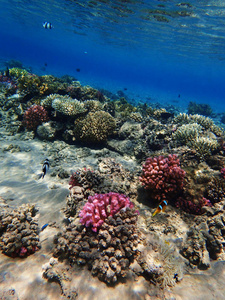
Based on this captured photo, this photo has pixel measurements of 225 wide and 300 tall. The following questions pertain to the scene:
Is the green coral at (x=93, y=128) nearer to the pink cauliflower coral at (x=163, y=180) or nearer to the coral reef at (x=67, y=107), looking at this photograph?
the coral reef at (x=67, y=107)

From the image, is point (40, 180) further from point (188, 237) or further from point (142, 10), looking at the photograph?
point (142, 10)

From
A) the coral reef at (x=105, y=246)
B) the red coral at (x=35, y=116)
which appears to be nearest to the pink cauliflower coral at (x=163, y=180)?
the coral reef at (x=105, y=246)

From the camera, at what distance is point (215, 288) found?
2.86 meters

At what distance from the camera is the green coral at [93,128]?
8.00 meters

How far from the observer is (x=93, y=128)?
797 centimetres

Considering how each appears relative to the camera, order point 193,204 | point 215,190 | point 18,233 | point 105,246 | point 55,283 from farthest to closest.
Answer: point 215,190 → point 193,204 → point 18,233 → point 105,246 → point 55,283

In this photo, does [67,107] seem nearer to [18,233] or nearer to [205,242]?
[18,233]

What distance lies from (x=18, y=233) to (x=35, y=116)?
7.09m

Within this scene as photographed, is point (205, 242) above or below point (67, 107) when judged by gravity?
below

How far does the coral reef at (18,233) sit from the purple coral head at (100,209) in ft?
3.72

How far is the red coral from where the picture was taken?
9038mm

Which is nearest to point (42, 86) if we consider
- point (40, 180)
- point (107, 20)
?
point (40, 180)

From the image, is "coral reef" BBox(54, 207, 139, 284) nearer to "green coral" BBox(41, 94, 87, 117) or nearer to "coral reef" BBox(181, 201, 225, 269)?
"coral reef" BBox(181, 201, 225, 269)

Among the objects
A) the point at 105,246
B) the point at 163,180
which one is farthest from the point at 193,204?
the point at 105,246
